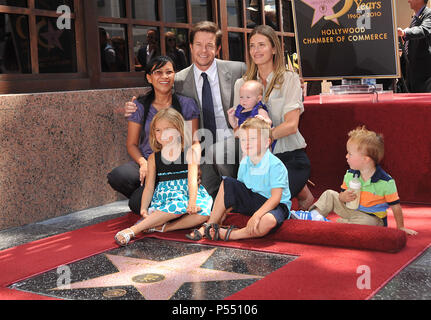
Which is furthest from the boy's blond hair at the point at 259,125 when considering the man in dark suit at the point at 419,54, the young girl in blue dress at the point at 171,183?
the man in dark suit at the point at 419,54

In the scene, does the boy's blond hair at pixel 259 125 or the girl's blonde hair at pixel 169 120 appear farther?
the girl's blonde hair at pixel 169 120

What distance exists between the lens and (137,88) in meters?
5.35

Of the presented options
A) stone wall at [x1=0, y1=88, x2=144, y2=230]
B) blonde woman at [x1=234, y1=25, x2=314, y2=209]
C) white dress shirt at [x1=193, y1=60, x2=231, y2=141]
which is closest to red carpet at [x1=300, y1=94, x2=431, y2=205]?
blonde woman at [x1=234, y1=25, x2=314, y2=209]

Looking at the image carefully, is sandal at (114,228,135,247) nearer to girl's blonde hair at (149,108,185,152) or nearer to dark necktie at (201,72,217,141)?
girl's blonde hair at (149,108,185,152)

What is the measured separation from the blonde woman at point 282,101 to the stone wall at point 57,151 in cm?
136

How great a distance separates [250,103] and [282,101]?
0.26m

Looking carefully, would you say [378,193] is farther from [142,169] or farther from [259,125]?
[142,169]

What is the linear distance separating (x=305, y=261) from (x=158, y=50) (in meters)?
3.25

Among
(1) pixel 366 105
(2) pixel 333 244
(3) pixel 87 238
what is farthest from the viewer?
(1) pixel 366 105

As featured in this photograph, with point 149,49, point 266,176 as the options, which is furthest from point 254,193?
point 149,49

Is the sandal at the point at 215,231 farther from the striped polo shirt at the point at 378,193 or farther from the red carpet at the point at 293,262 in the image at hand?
the striped polo shirt at the point at 378,193

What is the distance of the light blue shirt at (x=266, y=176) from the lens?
3607 mm
